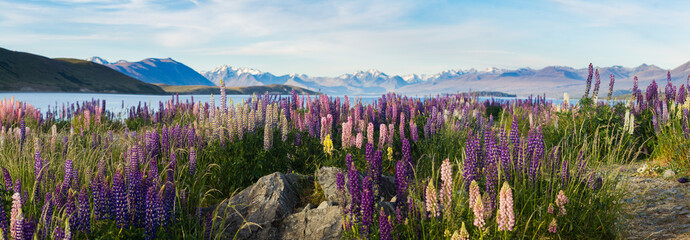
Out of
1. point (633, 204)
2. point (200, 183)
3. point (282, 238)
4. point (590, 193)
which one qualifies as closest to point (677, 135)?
point (633, 204)

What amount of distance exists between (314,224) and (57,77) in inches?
6778

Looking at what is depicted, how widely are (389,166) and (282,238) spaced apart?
3121 millimetres

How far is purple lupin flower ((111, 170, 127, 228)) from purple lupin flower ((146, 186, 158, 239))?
0.23 m

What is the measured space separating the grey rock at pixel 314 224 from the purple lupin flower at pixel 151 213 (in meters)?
1.29

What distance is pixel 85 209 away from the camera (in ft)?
11.4

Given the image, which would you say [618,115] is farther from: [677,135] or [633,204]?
[633,204]

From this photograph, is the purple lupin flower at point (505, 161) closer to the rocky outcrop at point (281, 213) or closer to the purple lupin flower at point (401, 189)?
the purple lupin flower at point (401, 189)

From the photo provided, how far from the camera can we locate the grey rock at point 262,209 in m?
4.46

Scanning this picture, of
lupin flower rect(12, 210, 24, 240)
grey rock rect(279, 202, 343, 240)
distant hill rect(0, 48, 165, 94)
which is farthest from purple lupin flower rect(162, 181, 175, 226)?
distant hill rect(0, 48, 165, 94)

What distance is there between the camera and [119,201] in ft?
12.1

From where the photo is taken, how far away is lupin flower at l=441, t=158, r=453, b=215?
11.1 feet

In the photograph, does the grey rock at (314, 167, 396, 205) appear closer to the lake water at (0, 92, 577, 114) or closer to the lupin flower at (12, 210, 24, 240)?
the lupin flower at (12, 210, 24, 240)

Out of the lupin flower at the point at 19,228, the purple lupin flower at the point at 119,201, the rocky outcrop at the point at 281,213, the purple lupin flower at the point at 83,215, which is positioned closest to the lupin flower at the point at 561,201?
the rocky outcrop at the point at 281,213

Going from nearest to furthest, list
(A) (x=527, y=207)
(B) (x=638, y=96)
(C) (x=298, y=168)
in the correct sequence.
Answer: (A) (x=527, y=207), (C) (x=298, y=168), (B) (x=638, y=96)
